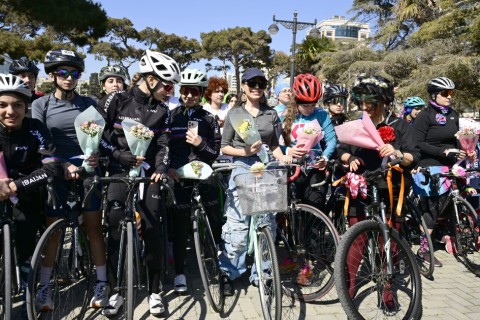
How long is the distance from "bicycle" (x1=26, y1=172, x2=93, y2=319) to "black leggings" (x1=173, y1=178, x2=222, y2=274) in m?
0.92

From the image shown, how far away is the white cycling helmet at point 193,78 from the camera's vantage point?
4.34m

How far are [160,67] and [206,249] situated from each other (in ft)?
5.95

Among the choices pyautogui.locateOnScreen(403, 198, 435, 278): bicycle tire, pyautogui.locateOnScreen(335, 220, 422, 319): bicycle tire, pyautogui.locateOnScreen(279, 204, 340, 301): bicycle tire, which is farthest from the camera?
pyautogui.locateOnScreen(403, 198, 435, 278): bicycle tire

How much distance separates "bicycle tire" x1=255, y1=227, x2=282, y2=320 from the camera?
10.1ft

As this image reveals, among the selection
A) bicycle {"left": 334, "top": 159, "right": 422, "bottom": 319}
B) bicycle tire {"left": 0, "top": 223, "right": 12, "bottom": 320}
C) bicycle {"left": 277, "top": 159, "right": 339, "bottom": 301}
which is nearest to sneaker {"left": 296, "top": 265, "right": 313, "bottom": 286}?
bicycle {"left": 277, "top": 159, "right": 339, "bottom": 301}

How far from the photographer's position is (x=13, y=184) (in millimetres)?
3049

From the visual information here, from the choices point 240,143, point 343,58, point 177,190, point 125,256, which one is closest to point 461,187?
point 240,143

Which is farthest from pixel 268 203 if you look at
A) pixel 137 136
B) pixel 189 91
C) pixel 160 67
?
pixel 189 91

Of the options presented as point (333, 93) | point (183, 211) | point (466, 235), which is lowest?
point (466, 235)

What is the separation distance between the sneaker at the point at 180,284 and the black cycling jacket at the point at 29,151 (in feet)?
5.45

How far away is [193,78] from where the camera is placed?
4.39 m

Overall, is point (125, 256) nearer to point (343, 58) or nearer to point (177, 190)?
point (177, 190)

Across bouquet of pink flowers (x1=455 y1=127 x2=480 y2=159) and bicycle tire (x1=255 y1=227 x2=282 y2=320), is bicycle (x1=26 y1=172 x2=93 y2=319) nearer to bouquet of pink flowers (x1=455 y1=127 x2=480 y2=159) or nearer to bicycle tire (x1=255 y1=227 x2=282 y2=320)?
bicycle tire (x1=255 y1=227 x2=282 y2=320)

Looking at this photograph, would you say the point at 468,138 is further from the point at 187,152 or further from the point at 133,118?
the point at 133,118
